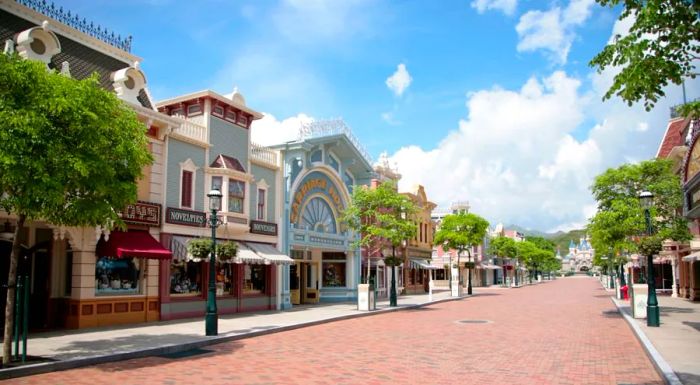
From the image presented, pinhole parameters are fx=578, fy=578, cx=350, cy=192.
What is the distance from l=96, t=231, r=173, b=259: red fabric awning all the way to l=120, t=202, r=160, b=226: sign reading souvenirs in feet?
1.47

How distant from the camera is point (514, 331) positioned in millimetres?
18719

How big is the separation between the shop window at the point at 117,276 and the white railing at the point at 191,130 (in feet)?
17.0

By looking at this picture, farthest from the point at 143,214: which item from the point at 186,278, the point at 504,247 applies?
the point at 504,247

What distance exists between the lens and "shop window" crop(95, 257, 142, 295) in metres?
19.2

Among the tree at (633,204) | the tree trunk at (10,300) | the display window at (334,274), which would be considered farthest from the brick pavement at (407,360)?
the display window at (334,274)

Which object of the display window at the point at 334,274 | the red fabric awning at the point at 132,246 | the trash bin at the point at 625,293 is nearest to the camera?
the red fabric awning at the point at 132,246

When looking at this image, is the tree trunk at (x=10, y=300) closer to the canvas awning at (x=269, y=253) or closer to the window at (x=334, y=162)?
the canvas awning at (x=269, y=253)

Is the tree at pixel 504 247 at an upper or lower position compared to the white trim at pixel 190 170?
lower

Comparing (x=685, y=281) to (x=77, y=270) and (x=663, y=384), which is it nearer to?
(x=663, y=384)

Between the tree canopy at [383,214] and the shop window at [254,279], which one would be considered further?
the tree canopy at [383,214]

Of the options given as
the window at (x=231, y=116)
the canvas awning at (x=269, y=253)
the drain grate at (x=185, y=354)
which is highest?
the window at (x=231, y=116)

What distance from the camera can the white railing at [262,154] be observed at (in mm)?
27170

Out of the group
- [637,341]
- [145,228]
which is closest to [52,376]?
[145,228]

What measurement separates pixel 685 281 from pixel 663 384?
32858mm
